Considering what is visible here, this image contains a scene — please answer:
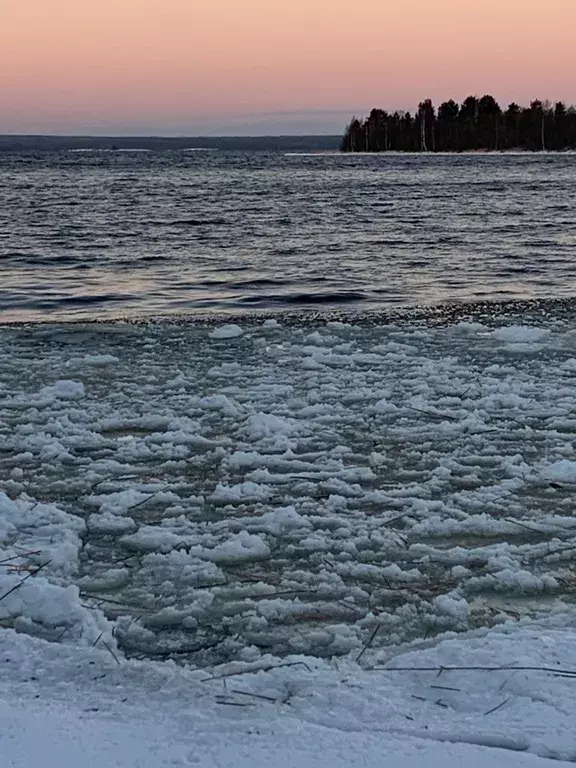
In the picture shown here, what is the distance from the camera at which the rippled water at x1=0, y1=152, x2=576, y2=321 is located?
13.9m

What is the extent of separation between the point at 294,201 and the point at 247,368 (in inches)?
1109

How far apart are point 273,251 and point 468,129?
117 m

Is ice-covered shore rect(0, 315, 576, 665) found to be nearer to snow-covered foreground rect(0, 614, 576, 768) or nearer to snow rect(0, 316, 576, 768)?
snow rect(0, 316, 576, 768)

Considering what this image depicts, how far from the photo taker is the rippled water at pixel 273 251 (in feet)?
45.8

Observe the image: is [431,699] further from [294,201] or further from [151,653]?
[294,201]

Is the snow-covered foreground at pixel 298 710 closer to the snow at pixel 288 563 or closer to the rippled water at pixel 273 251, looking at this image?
the snow at pixel 288 563

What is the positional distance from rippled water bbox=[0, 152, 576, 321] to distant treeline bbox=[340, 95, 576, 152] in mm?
87301

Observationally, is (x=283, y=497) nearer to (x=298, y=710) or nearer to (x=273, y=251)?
(x=298, y=710)

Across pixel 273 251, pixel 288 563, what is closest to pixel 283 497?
pixel 288 563

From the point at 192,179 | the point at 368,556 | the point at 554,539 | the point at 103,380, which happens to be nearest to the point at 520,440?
the point at 554,539

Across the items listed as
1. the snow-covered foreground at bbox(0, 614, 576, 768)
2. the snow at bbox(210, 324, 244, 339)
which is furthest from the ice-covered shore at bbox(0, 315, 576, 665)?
the snow at bbox(210, 324, 244, 339)

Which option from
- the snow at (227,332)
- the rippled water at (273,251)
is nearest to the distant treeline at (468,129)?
the rippled water at (273,251)

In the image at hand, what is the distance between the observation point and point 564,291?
13930 mm

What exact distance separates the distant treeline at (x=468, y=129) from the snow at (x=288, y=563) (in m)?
118
